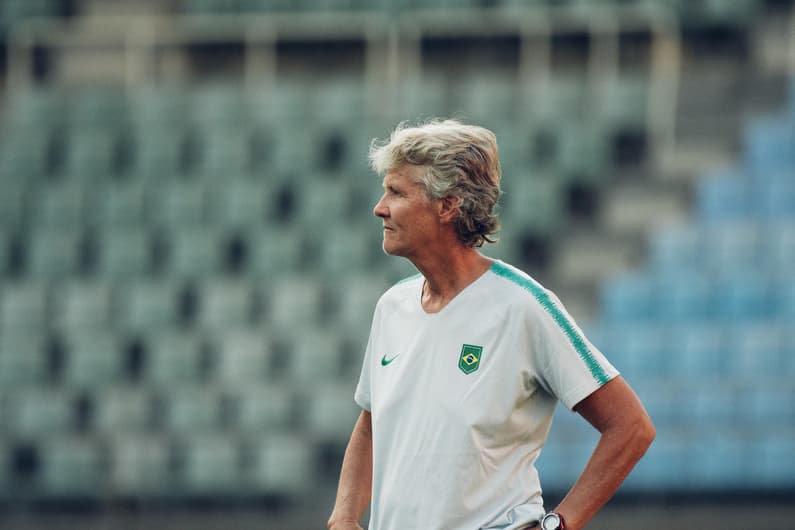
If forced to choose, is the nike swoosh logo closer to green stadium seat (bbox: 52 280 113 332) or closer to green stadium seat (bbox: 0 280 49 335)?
green stadium seat (bbox: 52 280 113 332)

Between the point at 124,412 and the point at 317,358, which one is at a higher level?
the point at 317,358

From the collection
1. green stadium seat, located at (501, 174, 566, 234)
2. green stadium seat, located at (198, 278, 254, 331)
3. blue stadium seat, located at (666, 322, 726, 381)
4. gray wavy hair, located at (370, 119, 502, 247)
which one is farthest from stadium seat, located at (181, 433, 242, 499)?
gray wavy hair, located at (370, 119, 502, 247)

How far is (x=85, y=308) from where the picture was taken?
10656 mm

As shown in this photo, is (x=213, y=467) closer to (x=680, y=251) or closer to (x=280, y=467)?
(x=280, y=467)

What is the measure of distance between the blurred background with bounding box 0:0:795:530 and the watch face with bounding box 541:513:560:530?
6.28 meters

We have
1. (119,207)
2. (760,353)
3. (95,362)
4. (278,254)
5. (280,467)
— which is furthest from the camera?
(119,207)

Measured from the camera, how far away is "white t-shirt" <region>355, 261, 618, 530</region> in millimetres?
2533

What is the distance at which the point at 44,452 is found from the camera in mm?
9891

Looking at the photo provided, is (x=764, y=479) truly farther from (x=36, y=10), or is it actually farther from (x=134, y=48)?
(x=36, y=10)

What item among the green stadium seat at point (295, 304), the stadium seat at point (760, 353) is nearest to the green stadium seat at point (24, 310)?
the green stadium seat at point (295, 304)

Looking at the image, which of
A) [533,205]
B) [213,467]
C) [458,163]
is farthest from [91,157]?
[458,163]

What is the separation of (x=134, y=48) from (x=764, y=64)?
566cm

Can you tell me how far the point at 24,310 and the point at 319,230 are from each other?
7.91 feet

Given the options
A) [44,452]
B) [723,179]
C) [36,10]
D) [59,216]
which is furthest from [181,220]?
[723,179]
